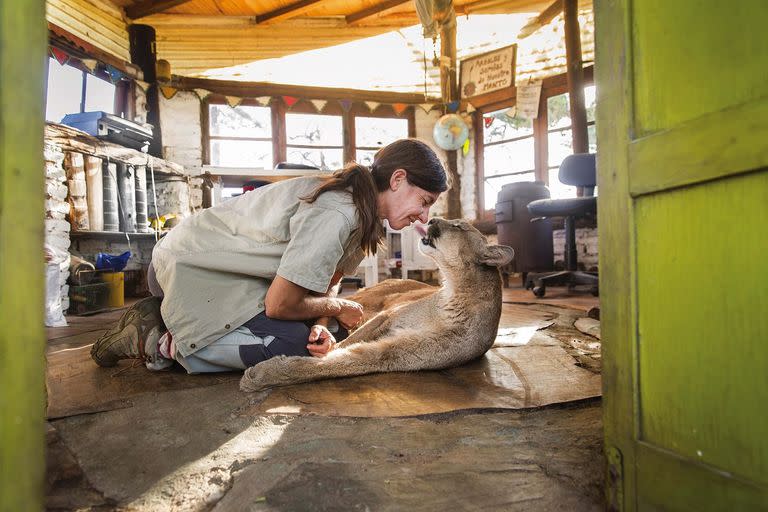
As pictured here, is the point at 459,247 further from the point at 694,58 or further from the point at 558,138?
the point at 558,138

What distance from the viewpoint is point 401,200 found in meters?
2.62

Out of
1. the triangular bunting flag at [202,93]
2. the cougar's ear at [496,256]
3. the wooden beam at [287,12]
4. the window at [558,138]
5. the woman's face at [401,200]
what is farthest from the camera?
the triangular bunting flag at [202,93]

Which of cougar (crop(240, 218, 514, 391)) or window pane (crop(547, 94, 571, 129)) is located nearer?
cougar (crop(240, 218, 514, 391))

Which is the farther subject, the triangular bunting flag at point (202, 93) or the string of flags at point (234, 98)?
the triangular bunting flag at point (202, 93)

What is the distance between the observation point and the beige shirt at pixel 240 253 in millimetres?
2293

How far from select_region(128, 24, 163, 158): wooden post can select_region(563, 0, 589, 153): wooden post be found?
7773 mm

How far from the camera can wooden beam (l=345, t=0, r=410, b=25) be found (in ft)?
30.1

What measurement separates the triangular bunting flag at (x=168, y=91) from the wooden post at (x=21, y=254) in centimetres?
985

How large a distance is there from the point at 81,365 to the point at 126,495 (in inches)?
75.7

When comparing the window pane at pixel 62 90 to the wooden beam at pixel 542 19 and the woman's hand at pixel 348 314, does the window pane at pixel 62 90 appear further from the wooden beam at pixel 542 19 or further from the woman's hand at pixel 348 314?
the wooden beam at pixel 542 19

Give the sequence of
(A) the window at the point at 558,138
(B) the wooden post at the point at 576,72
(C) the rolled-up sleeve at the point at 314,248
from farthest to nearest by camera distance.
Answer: (A) the window at the point at 558,138 < (B) the wooden post at the point at 576,72 < (C) the rolled-up sleeve at the point at 314,248

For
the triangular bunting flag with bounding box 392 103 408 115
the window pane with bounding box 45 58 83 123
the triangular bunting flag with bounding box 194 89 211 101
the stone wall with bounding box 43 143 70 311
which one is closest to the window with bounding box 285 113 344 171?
the triangular bunting flag with bounding box 392 103 408 115

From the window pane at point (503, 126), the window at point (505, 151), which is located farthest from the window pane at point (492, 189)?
the window pane at point (503, 126)

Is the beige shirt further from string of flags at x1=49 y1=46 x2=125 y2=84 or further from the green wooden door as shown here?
string of flags at x1=49 y1=46 x2=125 y2=84
